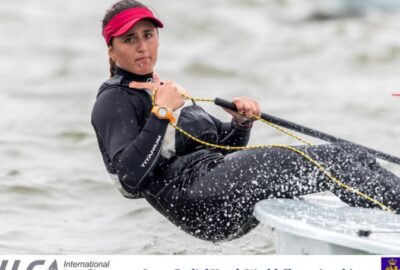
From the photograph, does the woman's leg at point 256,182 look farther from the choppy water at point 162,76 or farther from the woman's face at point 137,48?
the choppy water at point 162,76

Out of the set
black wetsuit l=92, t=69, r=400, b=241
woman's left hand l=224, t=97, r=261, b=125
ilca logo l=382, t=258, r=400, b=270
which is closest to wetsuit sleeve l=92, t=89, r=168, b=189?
black wetsuit l=92, t=69, r=400, b=241

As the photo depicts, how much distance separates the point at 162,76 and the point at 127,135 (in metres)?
7.17

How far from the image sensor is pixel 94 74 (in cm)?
1144

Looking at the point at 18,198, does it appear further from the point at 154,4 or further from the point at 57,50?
the point at 154,4

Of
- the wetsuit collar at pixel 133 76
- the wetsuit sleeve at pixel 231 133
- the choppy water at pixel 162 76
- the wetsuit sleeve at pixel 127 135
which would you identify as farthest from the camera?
the choppy water at pixel 162 76

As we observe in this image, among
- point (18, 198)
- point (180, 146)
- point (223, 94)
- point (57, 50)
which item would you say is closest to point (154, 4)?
point (57, 50)

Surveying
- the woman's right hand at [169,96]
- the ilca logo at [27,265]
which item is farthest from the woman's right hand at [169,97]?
the ilca logo at [27,265]

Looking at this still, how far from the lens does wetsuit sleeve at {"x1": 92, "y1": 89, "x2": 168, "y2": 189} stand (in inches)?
158

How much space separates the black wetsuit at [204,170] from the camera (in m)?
4.02

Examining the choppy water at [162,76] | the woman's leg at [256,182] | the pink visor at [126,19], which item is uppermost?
the pink visor at [126,19]

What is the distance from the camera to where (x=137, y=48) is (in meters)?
4.28

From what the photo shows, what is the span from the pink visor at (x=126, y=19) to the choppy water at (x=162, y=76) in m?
1.58

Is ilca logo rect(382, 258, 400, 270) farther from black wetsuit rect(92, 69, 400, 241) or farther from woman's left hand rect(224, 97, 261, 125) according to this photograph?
woman's left hand rect(224, 97, 261, 125)

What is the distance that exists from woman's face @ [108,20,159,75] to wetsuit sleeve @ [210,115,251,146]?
0.47 metres
